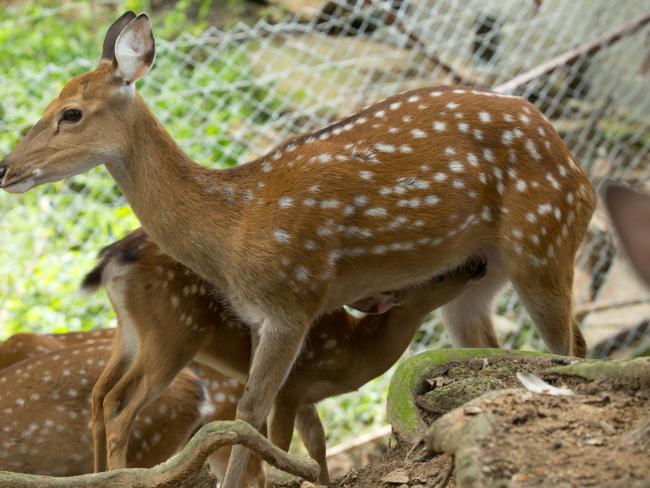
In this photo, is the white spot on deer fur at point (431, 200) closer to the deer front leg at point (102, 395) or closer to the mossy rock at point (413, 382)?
the mossy rock at point (413, 382)

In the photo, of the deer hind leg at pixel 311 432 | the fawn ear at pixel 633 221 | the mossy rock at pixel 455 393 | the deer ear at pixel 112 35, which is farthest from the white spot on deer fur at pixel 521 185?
A: the fawn ear at pixel 633 221

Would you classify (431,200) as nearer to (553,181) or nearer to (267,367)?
(553,181)

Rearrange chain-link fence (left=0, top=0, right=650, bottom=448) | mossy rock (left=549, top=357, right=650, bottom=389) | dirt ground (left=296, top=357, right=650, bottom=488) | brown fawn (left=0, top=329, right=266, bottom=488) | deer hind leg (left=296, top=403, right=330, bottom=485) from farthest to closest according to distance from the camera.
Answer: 1. chain-link fence (left=0, top=0, right=650, bottom=448)
2. deer hind leg (left=296, top=403, right=330, bottom=485)
3. brown fawn (left=0, top=329, right=266, bottom=488)
4. mossy rock (left=549, top=357, right=650, bottom=389)
5. dirt ground (left=296, top=357, right=650, bottom=488)

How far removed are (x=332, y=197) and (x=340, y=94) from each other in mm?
4317

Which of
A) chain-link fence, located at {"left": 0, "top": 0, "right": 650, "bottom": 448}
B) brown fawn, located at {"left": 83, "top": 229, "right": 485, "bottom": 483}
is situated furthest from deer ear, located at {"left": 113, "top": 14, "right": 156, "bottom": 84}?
chain-link fence, located at {"left": 0, "top": 0, "right": 650, "bottom": 448}

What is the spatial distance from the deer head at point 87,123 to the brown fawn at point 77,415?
3.80ft

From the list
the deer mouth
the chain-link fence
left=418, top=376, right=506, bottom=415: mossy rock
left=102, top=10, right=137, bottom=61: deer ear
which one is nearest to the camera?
left=418, top=376, right=506, bottom=415: mossy rock

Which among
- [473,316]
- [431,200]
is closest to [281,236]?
[431,200]

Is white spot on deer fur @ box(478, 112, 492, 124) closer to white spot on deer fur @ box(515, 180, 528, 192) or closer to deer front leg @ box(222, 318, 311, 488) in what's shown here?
white spot on deer fur @ box(515, 180, 528, 192)

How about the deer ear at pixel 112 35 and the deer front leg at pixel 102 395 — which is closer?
the deer ear at pixel 112 35

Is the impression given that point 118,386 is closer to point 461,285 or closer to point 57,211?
point 461,285

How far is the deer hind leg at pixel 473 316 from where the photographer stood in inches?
200

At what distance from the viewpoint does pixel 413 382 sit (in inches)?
159

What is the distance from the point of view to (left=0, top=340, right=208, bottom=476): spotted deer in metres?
4.82
